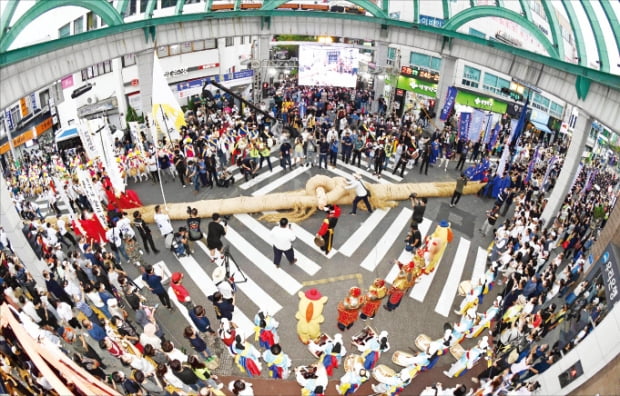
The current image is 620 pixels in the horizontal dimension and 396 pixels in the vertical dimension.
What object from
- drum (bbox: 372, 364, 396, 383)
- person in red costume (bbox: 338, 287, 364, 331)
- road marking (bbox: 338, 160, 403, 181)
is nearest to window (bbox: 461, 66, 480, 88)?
road marking (bbox: 338, 160, 403, 181)

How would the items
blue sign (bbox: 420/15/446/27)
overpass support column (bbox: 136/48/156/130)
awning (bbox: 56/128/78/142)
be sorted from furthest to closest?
blue sign (bbox: 420/15/446/27) < awning (bbox: 56/128/78/142) < overpass support column (bbox: 136/48/156/130)

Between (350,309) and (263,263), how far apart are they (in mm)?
3580

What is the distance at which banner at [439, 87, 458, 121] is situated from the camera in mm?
18438

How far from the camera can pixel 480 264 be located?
36.6 ft

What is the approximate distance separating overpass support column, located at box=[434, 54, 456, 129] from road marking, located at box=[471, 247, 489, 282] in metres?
9.63

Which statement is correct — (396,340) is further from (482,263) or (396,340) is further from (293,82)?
(293,82)

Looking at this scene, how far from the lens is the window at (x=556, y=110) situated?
21.1 meters

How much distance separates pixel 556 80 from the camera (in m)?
12.0

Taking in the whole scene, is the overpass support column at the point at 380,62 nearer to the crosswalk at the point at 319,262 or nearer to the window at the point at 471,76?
the window at the point at 471,76

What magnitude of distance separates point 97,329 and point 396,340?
6.44m

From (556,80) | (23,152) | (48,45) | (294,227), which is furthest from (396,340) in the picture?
(23,152)

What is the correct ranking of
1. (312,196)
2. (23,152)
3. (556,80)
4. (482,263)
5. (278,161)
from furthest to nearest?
(23,152) < (278,161) < (312,196) < (556,80) < (482,263)

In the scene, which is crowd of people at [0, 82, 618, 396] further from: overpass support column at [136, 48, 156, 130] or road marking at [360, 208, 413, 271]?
overpass support column at [136, 48, 156, 130]

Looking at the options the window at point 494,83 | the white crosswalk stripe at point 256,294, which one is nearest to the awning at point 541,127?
the window at point 494,83
